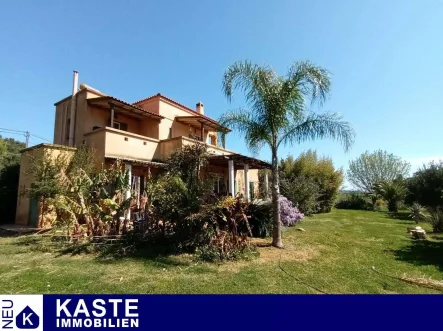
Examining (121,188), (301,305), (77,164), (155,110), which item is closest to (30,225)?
(77,164)

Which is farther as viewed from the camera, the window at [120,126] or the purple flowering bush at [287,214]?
the window at [120,126]

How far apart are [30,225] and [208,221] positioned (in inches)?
541

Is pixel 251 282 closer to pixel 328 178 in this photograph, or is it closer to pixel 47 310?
pixel 47 310

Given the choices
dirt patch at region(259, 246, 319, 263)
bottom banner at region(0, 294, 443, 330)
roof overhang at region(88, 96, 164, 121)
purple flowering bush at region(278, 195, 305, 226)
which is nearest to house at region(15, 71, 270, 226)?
roof overhang at region(88, 96, 164, 121)

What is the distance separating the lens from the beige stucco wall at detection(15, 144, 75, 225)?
1591cm

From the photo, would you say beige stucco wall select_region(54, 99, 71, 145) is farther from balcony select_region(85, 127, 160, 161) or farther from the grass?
the grass

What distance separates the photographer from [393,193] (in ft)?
112

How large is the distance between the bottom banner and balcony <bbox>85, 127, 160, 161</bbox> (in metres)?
12.8

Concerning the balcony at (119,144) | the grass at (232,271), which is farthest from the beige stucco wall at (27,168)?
the grass at (232,271)

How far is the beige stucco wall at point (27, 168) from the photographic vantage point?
15.9 meters

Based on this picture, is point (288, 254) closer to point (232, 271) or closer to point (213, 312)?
point (232, 271)

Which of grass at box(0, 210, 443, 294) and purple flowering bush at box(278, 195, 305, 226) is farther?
purple flowering bush at box(278, 195, 305, 226)

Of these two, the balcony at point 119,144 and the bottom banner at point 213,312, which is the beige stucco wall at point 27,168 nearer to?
the balcony at point 119,144

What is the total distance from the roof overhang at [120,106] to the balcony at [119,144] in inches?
105
